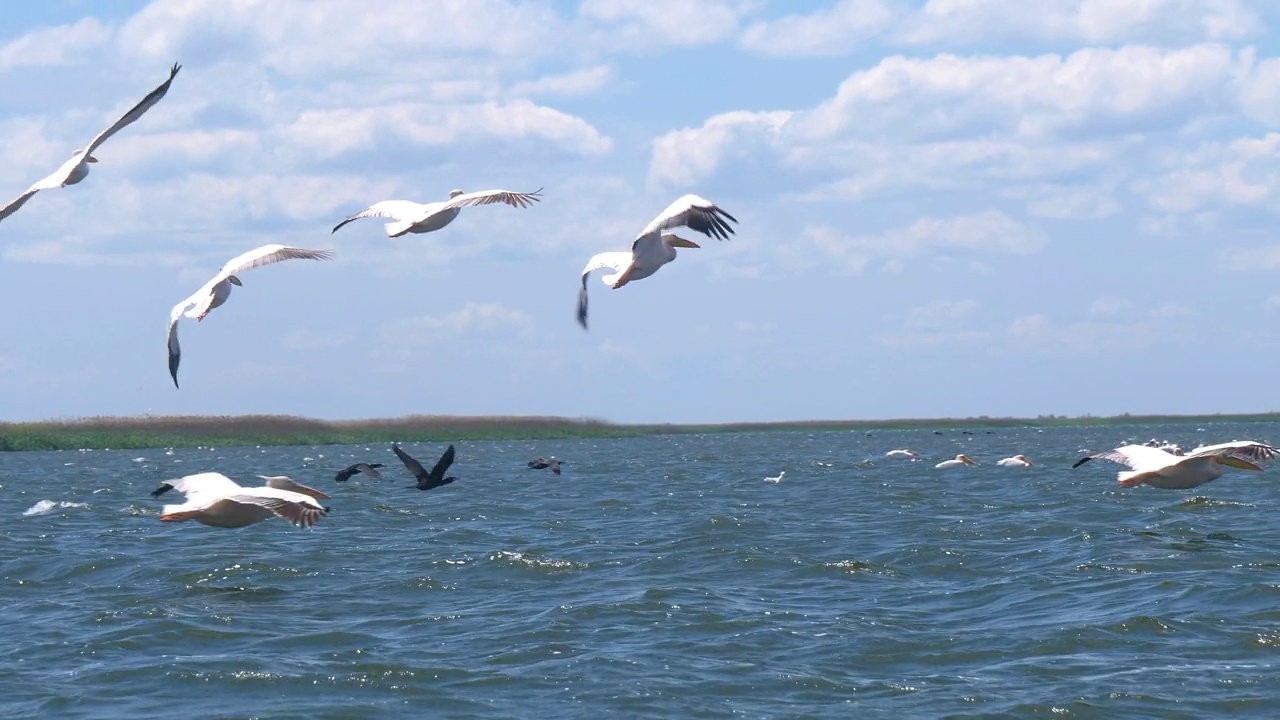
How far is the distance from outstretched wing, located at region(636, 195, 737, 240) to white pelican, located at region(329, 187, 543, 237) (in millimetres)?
1497

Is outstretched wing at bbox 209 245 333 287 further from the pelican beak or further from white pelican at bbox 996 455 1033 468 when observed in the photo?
white pelican at bbox 996 455 1033 468

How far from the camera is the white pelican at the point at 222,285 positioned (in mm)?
16734

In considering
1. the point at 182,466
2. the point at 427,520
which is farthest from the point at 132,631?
the point at 182,466

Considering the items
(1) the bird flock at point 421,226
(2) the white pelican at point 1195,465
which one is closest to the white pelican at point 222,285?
(1) the bird flock at point 421,226

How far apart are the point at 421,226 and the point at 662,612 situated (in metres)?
4.62

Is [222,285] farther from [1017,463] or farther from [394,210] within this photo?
[1017,463]

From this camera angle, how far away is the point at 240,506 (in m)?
15.1

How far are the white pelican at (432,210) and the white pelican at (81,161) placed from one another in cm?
205

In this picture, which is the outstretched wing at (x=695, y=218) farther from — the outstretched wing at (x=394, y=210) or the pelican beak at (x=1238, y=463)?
the pelican beak at (x=1238, y=463)

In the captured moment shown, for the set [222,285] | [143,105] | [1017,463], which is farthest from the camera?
[1017,463]

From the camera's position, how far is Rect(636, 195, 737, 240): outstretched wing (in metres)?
14.4

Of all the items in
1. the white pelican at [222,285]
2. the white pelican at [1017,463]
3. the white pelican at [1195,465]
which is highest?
the white pelican at [222,285]

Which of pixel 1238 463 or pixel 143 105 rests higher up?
pixel 143 105

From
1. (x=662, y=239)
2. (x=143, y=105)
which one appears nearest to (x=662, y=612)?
(x=662, y=239)
